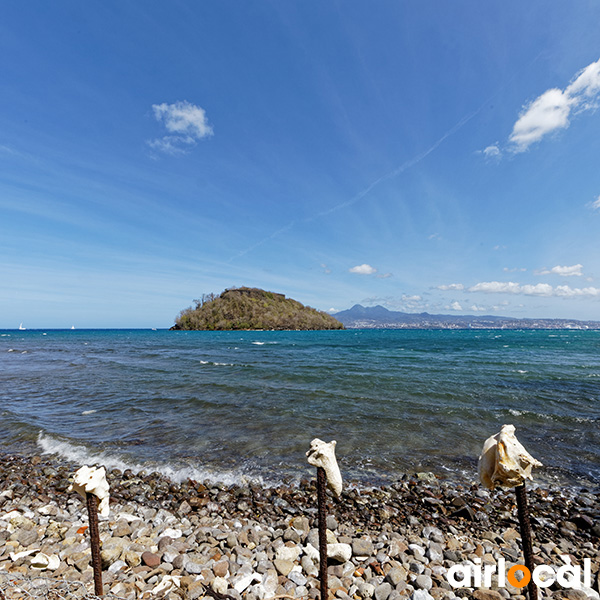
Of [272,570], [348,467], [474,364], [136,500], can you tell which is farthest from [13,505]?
[474,364]

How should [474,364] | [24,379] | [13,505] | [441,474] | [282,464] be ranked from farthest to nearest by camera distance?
[474,364]
[24,379]
[282,464]
[441,474]
[13,505]

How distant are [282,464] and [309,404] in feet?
22.0

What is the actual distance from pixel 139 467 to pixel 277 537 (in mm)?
5314

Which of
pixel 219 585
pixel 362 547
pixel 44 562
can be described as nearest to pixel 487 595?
pixel 362 547

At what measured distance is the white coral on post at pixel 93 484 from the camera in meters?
3.03

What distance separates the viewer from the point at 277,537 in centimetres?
561

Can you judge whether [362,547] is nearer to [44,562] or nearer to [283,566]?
[283,566]

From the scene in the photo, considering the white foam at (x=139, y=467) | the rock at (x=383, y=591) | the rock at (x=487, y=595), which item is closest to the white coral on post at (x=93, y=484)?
the rock at (x=383, y=591)

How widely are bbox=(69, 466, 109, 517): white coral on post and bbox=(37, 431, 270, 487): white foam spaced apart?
541 centimetres

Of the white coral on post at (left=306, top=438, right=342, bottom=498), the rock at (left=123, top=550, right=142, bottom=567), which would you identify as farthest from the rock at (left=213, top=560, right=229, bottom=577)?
the white coral on post at (left=306, top=438, right=342, bottom=498)

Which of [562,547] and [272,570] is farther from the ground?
[272,570]

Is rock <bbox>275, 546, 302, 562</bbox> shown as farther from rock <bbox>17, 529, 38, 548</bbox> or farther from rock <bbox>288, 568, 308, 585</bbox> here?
rock <bbox>17, 529, 38, 548</bbox>

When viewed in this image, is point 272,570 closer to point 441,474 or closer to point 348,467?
point 348,467

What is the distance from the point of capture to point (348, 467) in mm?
8836
